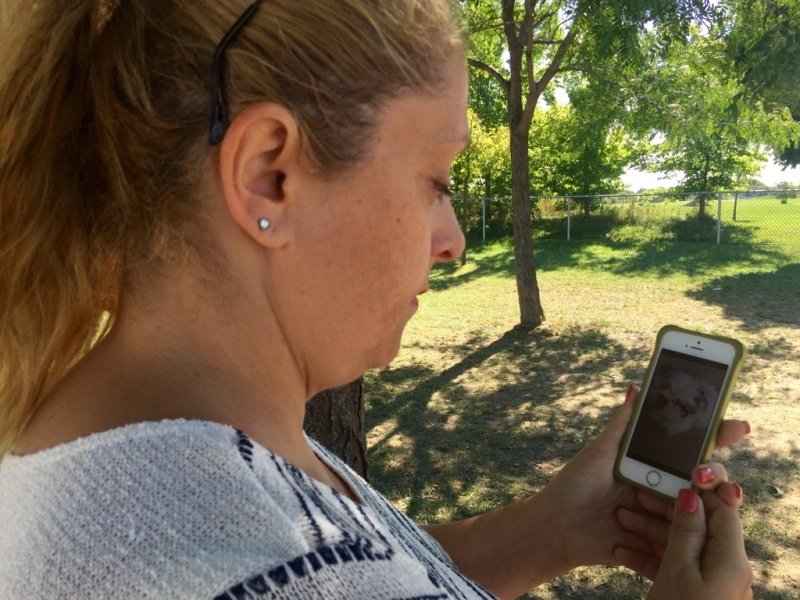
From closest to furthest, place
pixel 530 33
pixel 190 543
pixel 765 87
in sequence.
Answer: pixel 190 543 < pixel 765 87 < pixel 530 33

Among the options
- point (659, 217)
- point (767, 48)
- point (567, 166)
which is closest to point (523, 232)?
point (767, 48)

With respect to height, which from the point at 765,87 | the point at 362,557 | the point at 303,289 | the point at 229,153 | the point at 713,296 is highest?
the point at 765,87

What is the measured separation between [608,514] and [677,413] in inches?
11.7

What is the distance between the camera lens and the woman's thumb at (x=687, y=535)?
1.24 meters

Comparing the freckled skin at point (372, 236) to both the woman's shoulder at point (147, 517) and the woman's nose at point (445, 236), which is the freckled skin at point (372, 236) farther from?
the woman's shoulder at point (147, 517)

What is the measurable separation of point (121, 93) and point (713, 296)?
1121 cm

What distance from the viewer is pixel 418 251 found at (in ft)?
3.29

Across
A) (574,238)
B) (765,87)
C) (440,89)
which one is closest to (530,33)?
(765,87)

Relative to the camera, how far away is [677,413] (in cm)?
168

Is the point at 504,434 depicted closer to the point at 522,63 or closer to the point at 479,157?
the point at 522,63

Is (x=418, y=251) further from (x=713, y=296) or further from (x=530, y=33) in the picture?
(x=713, y=296)

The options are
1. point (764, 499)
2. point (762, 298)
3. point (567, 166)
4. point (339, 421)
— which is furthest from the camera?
point (567, 166)

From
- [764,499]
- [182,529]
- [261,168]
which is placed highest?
[261,168]

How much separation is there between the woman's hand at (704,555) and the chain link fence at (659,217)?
16.8 meters
